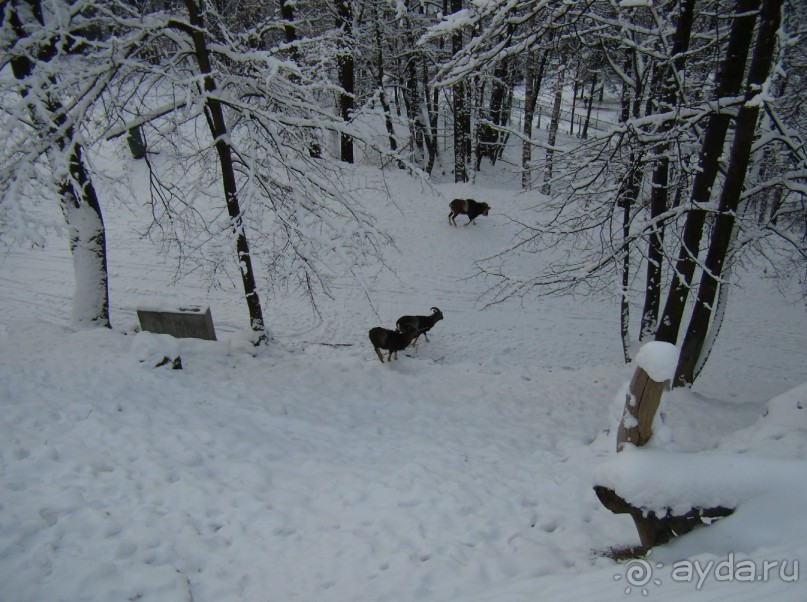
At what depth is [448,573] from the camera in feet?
12.2

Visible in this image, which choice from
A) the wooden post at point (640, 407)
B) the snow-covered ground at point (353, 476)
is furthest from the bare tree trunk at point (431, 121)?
the wooden post at point (640, 407)

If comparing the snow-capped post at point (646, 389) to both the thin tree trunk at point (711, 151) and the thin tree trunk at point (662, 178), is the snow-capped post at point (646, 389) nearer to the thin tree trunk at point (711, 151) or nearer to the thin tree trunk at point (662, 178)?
the thin tree trunk at point (711, 151)

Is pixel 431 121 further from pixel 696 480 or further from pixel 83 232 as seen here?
pixel 696 480

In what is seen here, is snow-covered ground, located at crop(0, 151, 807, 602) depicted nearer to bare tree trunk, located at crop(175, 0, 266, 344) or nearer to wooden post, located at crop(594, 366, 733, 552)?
wooden post, located at crop(594, 366, 733, 552)

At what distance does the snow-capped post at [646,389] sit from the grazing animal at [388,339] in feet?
22.7

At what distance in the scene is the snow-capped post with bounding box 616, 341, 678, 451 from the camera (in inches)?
111

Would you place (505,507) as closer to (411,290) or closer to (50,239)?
(411,290)

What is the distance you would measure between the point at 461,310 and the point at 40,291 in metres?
11.7

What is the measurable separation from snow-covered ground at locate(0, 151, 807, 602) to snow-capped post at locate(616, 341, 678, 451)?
0.61ft

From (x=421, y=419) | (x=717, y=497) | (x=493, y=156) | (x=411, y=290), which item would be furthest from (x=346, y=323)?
(x=493, y=156)

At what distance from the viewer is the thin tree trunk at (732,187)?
5.38 meters

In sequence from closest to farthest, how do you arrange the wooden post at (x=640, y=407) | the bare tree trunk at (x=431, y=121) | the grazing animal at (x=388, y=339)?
1. the wooden post at (x=640, y=407)
2. the grazing animal at (x=388, y=339)
3. the bare tree trunk at (x=431, y=121)

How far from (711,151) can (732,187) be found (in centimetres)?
63

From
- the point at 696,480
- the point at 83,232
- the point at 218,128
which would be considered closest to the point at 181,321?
the point at 83,232
